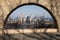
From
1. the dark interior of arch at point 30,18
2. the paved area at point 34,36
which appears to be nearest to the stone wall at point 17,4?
the dark interior of arch at point 30,18

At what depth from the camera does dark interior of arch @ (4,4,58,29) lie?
522cm

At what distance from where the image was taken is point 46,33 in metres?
5.19

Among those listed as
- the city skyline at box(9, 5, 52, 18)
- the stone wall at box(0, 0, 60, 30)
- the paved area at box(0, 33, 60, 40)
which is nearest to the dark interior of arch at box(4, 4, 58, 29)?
the city skyline at box(9, 5, 52, 18)

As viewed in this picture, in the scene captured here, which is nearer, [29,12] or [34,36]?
[34,36]

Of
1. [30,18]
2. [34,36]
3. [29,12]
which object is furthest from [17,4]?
[34,36]

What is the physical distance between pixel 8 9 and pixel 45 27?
51.4 inches

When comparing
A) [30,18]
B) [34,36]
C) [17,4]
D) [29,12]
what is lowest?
[34,36]

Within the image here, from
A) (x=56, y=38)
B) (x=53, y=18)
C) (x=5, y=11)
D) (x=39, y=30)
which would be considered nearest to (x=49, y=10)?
(x=53, y=18)

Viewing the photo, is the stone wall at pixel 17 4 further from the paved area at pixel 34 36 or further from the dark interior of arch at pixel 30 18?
the paved area at pixel 34 36

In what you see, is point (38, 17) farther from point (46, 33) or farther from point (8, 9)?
point (8, 9)

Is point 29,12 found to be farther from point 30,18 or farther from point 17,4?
point 17,4

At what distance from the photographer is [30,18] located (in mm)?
5320

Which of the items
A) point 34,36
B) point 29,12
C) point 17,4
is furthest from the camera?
point 29,12

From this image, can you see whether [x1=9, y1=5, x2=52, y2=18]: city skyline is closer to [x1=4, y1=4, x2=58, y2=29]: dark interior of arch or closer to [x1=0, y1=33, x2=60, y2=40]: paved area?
[x1=4, y1=4, x2=58, y2=29]: dark interior of arch
